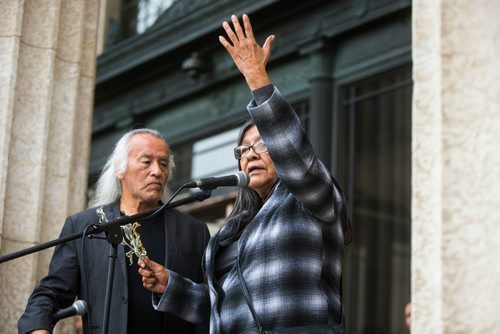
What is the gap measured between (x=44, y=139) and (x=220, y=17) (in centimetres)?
409

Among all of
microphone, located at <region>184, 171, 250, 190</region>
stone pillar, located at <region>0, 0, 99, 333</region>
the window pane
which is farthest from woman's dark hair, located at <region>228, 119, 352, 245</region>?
the window pane

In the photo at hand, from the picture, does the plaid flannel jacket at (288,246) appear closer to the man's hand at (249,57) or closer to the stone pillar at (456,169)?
the man's hand at (249,57)

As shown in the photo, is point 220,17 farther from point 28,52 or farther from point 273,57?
point 28,52

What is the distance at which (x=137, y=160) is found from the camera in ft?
19.0

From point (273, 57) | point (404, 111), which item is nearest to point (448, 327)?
point (273, 57)

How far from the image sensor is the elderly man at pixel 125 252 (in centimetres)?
544

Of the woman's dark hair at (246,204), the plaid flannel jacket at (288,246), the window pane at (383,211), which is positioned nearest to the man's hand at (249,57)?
the plaid flannel jacket at (288,246)

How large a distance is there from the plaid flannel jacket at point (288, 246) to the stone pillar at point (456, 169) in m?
0.45

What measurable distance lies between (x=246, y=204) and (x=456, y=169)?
1.12m

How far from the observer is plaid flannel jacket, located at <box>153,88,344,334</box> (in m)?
4.71

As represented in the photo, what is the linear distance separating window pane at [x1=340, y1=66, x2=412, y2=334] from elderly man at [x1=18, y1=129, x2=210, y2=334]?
6921 mm

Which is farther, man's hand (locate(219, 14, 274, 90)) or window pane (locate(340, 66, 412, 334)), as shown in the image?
window pane (locate(340, 66, 412, 334))

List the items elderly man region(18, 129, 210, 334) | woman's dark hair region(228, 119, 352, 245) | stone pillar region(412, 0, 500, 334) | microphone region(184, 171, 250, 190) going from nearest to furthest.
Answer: stone pillar region(412, 0, 500, 334) → microphone region(184, 171, 250, 190) → woman's dark hair region(228, 119, 352, 245) → elderly man region(18, 129, 210, 334)

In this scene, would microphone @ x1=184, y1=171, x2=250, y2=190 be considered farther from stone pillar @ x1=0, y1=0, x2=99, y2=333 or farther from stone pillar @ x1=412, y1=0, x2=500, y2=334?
stone pillar @ x1=0, y1=0, x2=99, y2=333
